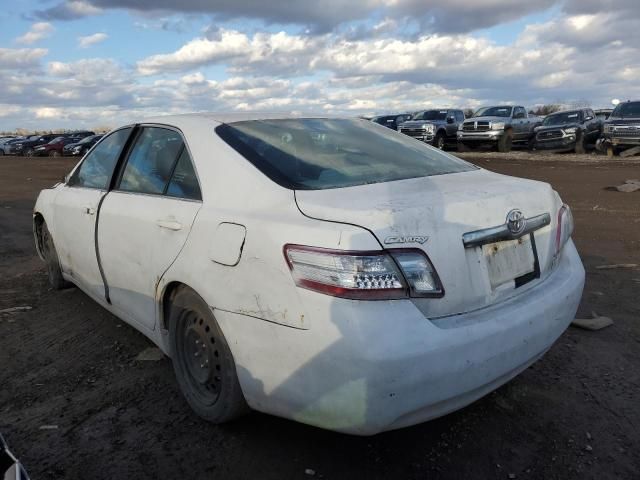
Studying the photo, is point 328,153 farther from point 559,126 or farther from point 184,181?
point 559,126

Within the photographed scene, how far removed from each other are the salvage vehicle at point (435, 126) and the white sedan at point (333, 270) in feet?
70.9

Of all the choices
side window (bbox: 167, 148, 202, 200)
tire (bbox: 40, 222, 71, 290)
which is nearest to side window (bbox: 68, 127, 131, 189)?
tire (bbox: 40, 222, 71, 290)

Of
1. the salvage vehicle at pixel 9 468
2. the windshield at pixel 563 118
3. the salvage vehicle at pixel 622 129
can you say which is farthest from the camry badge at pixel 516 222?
the windshield at pixel 563 118

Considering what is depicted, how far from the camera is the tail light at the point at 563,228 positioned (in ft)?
9.82

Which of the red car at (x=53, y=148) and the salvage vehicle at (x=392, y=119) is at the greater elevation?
the salvage vehicle at (x=392, y=119)

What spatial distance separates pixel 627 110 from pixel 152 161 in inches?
791

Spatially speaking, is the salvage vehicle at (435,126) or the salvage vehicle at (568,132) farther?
the salvage vehicle at (435,126)

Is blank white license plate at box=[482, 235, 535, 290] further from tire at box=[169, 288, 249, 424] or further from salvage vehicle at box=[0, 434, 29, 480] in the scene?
salvage vehicle at box=[0, 434, 29, 480]

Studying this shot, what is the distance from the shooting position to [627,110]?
19.5 metres

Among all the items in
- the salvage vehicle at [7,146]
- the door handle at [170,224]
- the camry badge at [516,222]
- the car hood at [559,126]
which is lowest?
the salvage vehicle at [7,146]

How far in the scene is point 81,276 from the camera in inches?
169

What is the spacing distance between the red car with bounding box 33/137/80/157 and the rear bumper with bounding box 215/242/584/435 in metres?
40.5

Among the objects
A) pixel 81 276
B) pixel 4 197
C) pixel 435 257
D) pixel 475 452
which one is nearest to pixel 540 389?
pixel 475 452

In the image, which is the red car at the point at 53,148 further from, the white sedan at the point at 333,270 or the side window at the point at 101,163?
the white sedan at the point at 333,270
